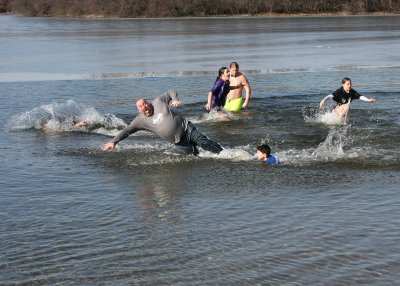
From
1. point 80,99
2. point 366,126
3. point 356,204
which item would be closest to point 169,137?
point 356,204

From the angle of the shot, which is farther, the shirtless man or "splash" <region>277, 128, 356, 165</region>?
the shirtless man

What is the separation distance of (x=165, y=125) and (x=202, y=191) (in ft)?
5.45

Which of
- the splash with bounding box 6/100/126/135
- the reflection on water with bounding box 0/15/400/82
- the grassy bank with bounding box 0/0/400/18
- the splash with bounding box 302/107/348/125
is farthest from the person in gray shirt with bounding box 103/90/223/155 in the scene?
the grassy bank with bounding box 0/0/400/18

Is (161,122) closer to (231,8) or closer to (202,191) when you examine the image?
(202,191)

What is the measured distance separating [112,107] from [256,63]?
31.7 feet

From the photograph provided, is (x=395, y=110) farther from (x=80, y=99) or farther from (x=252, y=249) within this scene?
(x=252, y=249)

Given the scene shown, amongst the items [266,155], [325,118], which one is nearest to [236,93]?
[325,118]

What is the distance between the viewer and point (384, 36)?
3772 cm

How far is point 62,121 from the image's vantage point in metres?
15.8

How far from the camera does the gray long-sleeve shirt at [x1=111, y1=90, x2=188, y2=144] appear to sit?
11141 mm

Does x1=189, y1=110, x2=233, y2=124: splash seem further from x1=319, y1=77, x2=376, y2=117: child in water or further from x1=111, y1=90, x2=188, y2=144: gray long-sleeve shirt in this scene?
x1=111, y1=90, x2=188, y2=144: gray long-sleeve shirt

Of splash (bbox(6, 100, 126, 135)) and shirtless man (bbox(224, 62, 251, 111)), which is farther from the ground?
shirtless man (bbox(224, 62, 251, 111))

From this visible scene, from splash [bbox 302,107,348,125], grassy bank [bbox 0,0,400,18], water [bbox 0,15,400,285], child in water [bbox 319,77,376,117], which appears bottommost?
water [bbox 0,15,400,285]

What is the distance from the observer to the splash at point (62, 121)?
15.3 m
